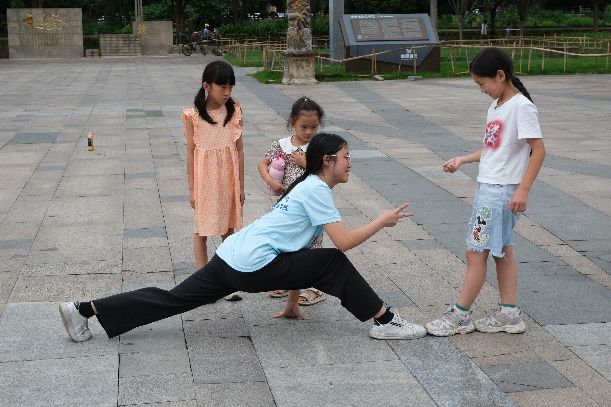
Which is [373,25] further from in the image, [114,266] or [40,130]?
[114,266]

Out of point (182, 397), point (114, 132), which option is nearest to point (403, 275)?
point (182, 397)

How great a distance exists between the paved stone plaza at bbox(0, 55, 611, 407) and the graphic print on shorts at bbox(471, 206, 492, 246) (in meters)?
0.53

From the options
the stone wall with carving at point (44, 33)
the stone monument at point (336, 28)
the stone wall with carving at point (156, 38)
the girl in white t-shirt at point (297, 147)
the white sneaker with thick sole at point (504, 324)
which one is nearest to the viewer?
the white sneaker with thick sole at point (504, 324)

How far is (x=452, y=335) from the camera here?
4.97 metres

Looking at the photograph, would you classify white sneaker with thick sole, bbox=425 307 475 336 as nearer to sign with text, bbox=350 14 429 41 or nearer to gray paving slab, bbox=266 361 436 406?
gray paving slab, bbox=266 361 436 406

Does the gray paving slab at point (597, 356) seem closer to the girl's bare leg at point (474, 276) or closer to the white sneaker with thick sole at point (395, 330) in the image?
the girl's bare leg at point (474, 276)

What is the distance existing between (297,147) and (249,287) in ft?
3.32

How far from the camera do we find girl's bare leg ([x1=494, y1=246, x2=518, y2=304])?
16.4 feet

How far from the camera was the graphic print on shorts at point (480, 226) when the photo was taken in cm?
485

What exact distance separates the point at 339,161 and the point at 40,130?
402 inches

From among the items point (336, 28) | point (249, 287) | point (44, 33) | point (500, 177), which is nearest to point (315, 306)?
point (249, 287)

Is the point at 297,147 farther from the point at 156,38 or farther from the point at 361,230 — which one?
the point at 156,38

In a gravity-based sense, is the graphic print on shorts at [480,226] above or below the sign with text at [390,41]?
below

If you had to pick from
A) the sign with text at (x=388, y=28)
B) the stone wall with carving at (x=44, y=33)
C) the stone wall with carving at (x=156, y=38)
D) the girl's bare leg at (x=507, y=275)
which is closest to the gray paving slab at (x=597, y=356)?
the girl's bare leg at (x=507, y=275)
